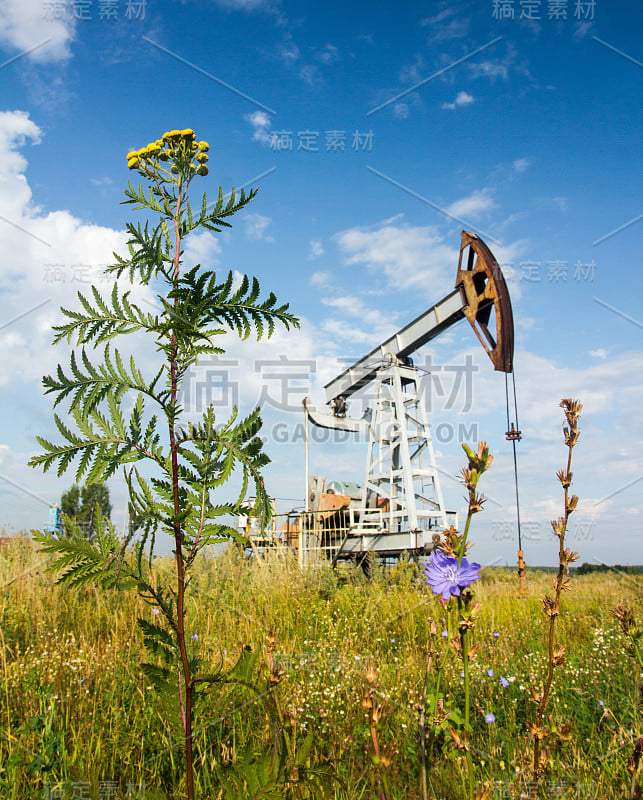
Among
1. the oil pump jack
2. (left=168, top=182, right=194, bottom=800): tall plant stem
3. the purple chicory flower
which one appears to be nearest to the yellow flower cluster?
(left=168, top=182, right=194, bottom=800): tall plant stem

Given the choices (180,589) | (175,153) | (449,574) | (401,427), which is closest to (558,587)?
(449,574)

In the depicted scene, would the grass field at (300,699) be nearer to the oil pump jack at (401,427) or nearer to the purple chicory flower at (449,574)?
the purple chicory flower at (449,574)

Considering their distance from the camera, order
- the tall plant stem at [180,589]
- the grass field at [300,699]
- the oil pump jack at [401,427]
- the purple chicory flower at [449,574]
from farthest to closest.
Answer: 1. the oil pump jack at [401,427]
2. the grass field at [300,699]
3. the tall plant stem at [180,589]
4. the purple chicory flower at [449,574]

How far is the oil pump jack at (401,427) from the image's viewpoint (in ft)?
36.2

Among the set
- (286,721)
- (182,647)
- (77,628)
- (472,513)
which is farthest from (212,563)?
(472,513)

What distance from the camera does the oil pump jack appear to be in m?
11.0

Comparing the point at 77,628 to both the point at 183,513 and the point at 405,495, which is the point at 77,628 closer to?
the point at 183,513

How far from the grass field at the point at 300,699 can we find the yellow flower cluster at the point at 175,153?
147 cm

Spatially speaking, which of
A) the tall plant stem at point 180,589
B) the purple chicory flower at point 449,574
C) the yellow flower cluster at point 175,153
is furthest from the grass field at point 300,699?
the yellow flower cluster at point 175,153

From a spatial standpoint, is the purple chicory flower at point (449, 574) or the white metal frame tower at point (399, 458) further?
the white metal frame tower at point (399, 458)

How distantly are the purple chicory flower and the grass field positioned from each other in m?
0.32

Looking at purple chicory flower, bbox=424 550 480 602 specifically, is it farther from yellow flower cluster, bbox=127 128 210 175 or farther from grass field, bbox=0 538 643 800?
yellow flower cluster, bbox=127 128 210 175

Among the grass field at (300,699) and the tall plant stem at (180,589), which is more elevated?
the tall plant stem at (180,589)

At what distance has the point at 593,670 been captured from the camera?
3.43 metres
